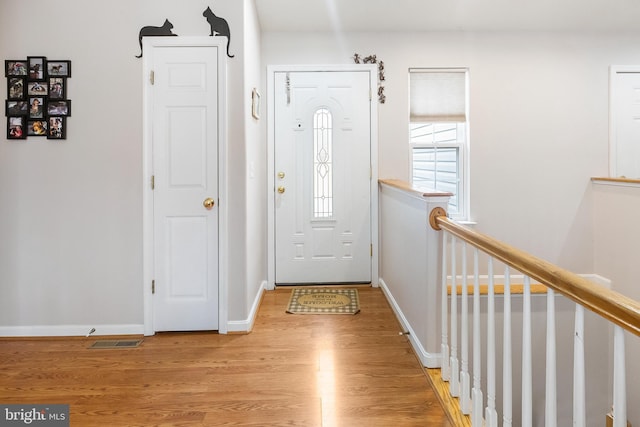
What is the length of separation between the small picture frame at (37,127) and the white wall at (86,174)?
6cm

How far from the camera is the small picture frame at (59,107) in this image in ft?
8.90

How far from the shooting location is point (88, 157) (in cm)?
275

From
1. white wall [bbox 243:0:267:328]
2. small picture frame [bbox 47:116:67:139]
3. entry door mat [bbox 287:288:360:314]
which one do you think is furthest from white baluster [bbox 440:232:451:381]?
small picture frame [bbox 47:116:67:139]

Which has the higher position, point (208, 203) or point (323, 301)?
point (208, 203)

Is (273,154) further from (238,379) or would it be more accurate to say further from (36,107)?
(238,379)

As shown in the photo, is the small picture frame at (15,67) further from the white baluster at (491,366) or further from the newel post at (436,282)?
the white baluster at (491,366)

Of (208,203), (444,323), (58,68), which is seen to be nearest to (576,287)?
(444,323)

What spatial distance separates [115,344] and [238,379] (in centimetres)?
102

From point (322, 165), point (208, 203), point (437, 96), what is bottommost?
point (208, 203)

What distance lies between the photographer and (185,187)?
2.78 m

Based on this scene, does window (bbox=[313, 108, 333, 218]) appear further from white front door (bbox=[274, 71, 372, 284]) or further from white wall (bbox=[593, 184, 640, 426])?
white wall (bbox=[593, 184, 640, 426])

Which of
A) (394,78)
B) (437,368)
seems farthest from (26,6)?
(437,368)

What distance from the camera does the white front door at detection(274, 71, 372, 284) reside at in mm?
3912

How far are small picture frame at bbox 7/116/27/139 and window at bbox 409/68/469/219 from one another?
3.14m
